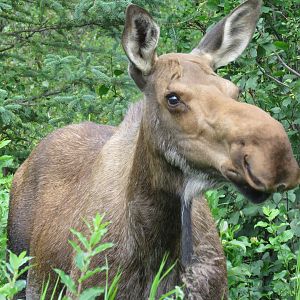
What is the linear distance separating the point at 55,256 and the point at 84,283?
926 millimetres

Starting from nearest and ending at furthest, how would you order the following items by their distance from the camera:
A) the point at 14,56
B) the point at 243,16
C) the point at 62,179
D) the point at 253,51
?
1. the point at 243,16
2. the point at 62,179
3. the point at 253,51
4. the point at 14,56

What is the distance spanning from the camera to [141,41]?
18.9 feet

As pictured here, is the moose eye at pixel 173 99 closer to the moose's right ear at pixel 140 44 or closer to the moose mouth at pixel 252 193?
the moose's right ear at pixel 140 44

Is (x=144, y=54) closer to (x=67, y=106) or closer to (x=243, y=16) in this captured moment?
(x=243, y=16)

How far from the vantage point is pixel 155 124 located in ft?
18.1

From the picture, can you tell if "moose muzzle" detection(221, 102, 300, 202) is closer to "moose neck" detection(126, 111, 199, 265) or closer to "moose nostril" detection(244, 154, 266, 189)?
"moose nostril" detection(244, 154, 266, 189)

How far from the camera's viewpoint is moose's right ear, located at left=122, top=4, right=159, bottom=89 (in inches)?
224

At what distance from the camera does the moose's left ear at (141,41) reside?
5.69 metres

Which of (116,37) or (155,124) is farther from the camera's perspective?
(116,37)

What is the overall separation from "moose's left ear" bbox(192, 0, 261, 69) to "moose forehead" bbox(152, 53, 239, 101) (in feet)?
0.89

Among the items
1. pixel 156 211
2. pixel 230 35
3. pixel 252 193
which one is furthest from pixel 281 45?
pixel 252 193

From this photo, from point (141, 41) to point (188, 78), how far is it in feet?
1.69

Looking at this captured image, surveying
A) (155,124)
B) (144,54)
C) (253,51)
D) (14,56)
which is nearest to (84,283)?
(155,124)

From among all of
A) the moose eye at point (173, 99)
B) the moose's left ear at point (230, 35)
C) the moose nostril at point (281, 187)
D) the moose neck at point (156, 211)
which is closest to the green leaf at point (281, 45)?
the moose's left ear at point (230, 35)
